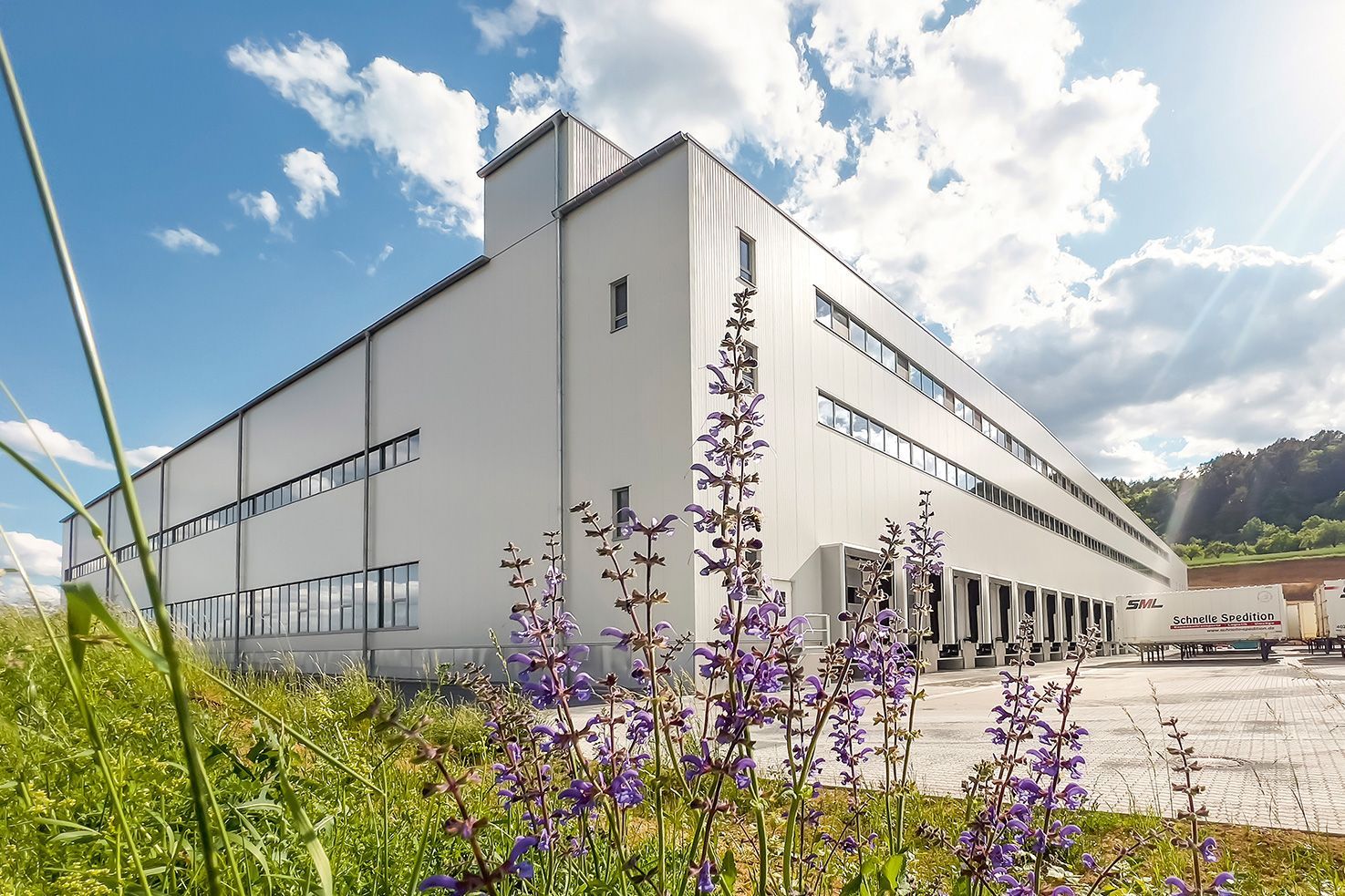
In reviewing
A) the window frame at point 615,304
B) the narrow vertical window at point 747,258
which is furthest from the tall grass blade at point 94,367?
the narrow vertical window at point 747,258

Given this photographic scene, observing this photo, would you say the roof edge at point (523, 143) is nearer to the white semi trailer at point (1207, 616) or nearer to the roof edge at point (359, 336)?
the roof edge at point (359, 336)

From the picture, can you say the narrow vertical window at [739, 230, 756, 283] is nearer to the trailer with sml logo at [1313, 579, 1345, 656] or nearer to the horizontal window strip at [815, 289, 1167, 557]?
the horizontal window strip at [815, 289, 1167, 557]

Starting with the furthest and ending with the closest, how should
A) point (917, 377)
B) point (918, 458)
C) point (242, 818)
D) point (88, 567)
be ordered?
point (88, 567), point (917, 377), point (918, 458), point (242, 818)

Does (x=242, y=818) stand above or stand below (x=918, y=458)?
below

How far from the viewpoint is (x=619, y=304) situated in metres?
19.4

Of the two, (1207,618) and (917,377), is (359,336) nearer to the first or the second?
(917,377)

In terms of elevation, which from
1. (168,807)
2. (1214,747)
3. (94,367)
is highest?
(94,367)

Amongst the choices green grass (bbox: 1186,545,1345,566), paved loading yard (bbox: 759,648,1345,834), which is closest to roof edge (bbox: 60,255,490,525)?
paved loading yard (bbox: 759,648,1345,834)

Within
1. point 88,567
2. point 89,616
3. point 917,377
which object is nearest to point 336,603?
point 917,377

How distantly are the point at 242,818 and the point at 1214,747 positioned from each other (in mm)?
8757

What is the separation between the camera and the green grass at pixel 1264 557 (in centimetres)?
8762

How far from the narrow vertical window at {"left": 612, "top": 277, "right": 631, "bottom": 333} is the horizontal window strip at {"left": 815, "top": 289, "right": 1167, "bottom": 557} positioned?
564 cm

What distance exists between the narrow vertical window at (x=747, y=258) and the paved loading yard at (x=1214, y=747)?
1047 cm

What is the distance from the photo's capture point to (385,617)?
80.2 feet
